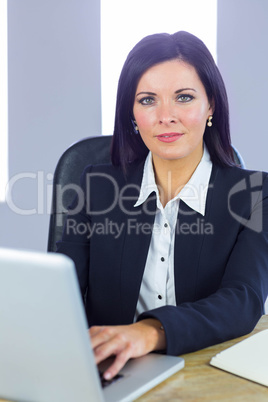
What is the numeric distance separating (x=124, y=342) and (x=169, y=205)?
0.69 metres

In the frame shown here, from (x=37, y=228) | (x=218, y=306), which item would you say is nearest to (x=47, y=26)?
(x=37, y=228)

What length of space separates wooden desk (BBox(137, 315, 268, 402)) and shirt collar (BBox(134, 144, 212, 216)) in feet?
2.08

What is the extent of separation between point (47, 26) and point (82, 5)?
25 cm

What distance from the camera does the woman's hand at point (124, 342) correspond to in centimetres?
93

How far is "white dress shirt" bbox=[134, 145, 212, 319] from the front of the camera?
1.56 metres

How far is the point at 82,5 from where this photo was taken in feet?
10.9

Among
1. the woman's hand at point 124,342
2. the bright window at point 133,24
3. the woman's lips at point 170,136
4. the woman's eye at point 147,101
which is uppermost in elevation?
the bright window at point 133,24

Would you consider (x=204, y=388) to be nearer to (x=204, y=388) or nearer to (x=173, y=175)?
(x=204, y=388)

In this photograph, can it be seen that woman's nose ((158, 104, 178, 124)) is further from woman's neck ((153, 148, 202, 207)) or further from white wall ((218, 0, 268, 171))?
white wall ((218, 0, 268, 171))

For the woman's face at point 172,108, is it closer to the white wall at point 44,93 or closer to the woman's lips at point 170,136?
the woman's lips at point 170,136

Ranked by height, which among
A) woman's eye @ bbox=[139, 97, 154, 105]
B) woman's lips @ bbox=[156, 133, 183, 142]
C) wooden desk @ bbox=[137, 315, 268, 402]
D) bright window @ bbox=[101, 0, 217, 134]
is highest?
bright window @ bbox=[101, 0, 217, 134]

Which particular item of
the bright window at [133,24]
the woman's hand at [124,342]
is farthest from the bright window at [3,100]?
the woman's hand at [124,342]

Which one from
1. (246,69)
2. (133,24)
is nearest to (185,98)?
(133,24)

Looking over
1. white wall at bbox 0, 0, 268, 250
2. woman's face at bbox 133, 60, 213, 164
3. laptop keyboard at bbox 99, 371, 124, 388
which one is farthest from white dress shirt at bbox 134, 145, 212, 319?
white wall at bbox 0, 0, 268, 250
